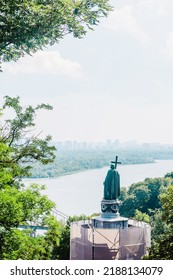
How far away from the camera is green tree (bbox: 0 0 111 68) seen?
5.79 meters

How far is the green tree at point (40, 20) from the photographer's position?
19.0 ft

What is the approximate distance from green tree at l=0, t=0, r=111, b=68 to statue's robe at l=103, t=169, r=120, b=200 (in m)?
6.67

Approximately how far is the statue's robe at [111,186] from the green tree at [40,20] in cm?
667

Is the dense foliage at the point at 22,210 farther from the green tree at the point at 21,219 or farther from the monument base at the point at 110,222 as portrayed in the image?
the monument base at the point at 110,222

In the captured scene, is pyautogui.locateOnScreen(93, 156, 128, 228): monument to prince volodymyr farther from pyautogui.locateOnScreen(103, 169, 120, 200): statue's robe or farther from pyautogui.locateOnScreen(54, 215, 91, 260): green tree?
pyautogui.locateOnScreen(54, 215, 91, 260): green tree

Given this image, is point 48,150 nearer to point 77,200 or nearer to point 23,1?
point 23,1

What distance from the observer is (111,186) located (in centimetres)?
1241

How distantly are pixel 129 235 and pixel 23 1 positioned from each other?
761 centimetres

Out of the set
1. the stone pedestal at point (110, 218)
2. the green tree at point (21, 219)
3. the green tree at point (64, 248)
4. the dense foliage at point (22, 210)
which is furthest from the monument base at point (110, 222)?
the green tree at point (64, 248)

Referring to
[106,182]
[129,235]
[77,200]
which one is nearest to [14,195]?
[129,235]

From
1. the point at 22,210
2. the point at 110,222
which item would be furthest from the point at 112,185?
the point at 22,210

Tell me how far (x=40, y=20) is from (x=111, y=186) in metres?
7.36

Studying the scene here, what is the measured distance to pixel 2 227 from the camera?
6156 millimetres

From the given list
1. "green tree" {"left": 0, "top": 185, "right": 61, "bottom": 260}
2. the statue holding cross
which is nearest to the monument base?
the statue holding cross
